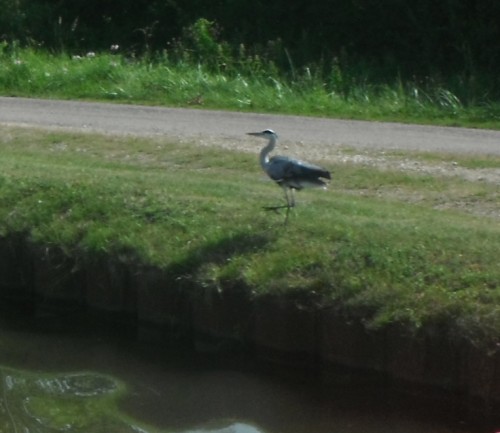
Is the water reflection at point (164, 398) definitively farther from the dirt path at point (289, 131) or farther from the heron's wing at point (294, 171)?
the dirt path at point (289, 131)

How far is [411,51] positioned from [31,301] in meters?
14.6

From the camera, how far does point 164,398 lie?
8820mm

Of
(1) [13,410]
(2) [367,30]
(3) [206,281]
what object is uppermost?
(2) [367,30]

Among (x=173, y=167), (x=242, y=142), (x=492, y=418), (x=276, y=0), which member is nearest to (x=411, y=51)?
(x=276, y=0)

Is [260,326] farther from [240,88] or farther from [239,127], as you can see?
[240,88]

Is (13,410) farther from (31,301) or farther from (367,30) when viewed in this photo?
(367,30)

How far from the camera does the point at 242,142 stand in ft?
48.2

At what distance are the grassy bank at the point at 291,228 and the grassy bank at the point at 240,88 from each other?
175 inches

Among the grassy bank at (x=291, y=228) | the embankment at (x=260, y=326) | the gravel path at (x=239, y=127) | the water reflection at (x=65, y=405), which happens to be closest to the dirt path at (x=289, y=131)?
the gravel path at (x=239, y=127)

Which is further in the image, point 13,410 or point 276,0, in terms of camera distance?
point 276,0

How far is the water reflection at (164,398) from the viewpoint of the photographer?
833cm

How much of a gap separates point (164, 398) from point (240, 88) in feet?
36.4

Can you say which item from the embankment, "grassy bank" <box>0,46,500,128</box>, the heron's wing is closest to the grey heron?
the heron's wing

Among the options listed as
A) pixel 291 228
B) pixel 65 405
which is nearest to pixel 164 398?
pixel 65 405
